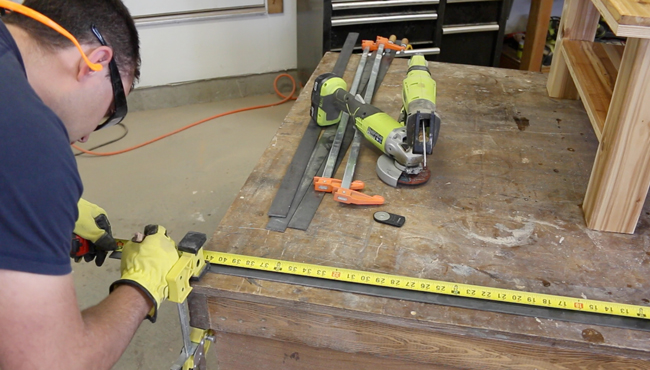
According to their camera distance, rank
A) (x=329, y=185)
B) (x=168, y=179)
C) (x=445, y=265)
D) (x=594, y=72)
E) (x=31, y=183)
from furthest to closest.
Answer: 1. (x=168, y=179)
2. (x=594, y=72)
3. (x=329, y=185)
4. (x=445, y=265)
5. (x=31, y=183)

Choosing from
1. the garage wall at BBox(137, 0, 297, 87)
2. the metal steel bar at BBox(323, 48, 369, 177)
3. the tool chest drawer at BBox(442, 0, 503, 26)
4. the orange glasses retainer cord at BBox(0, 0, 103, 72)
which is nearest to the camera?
the orange glasses retainer cord at BBox(0, 0, 103, 72)

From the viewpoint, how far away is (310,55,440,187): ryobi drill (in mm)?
1410

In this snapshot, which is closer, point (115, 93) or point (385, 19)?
point (115, 93)

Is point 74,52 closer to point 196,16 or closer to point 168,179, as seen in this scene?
point 168,179

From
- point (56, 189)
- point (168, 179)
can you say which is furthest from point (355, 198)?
point (168, 179)

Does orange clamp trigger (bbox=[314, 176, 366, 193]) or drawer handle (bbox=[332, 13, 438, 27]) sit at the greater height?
orange clamp trigger (bbox=[314, 176, 366, 193])

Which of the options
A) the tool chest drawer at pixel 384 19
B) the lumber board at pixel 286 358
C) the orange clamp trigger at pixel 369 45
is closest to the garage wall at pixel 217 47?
the tool chest drawer at pixel 384 19

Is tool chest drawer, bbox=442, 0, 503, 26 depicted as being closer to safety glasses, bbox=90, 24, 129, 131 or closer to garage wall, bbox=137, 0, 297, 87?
garage wall, bbox=137, 0, 297, 87

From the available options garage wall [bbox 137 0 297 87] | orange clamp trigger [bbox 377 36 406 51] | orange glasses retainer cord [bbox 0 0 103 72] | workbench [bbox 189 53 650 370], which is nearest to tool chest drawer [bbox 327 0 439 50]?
garage wall [bbox 137 0 297 87]

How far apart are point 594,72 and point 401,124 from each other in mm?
653

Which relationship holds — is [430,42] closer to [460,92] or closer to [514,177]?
[460,92]

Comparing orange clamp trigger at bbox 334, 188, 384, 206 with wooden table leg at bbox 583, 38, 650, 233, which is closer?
wooden table leg at bbox 583, 38, 650, 233

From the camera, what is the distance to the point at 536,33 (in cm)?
338

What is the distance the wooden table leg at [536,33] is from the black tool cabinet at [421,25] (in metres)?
0.26
